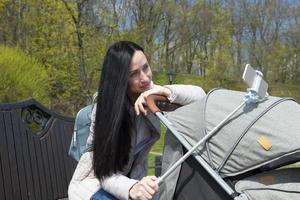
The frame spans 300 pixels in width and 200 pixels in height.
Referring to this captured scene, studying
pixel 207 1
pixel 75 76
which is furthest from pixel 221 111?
pixel 207 1

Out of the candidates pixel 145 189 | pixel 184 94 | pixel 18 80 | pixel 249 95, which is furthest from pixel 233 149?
pixel 18 80

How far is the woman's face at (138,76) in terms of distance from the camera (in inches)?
96.1

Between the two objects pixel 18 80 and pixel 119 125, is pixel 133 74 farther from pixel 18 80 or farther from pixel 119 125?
pixel 18 80

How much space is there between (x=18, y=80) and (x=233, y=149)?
26.7 ft

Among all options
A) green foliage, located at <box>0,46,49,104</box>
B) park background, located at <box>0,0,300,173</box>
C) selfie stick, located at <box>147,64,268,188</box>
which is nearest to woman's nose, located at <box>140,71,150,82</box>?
selfie stick, located at <box>147,64,268,188</box>

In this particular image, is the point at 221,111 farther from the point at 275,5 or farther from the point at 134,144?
the point at 275,5

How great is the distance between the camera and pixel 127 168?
2.54 m

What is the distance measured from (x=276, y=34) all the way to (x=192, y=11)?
6.26 meters

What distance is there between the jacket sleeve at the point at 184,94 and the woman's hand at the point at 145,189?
20.8 inches

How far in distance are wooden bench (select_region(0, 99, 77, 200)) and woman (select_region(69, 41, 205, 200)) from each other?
2.59 meters

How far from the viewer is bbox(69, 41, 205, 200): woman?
7.85 ft

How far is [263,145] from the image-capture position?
81.5 inches

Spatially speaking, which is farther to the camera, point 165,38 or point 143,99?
point 165,38

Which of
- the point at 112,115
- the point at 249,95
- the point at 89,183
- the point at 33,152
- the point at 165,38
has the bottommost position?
the point at 165,38
